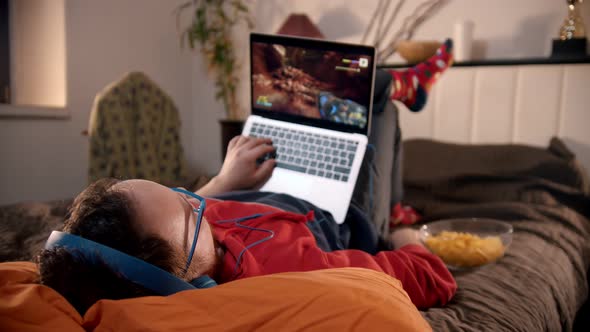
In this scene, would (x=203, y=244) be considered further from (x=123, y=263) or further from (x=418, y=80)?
(x=418, y=80)

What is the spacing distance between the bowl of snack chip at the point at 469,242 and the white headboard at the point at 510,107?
114 centimetres

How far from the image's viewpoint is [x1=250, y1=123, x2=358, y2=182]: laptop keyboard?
1.24 meters

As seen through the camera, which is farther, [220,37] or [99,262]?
[220,37]

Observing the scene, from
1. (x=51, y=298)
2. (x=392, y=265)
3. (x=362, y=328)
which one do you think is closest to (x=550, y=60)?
(x=392, y=265)

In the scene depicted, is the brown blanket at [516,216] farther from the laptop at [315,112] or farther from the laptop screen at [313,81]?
the laptop screen at [313,81]

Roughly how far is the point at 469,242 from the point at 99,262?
2.79ft

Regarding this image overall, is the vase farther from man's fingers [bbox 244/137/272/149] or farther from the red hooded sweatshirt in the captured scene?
the red hooded sweatshirt

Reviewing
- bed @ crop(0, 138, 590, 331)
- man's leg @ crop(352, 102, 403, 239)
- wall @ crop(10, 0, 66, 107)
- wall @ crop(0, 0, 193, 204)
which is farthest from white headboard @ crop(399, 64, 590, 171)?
wall @ crop(10, 0, 66, 107)

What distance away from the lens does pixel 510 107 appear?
226cm

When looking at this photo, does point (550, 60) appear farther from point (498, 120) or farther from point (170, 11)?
point (170, 11)

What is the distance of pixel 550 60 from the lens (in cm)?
210

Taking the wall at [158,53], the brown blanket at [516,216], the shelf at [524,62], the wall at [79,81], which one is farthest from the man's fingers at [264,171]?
the wall at [79,81]

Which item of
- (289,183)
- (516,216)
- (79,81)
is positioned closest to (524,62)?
(516,216)

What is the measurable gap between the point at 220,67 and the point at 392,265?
285 cm
